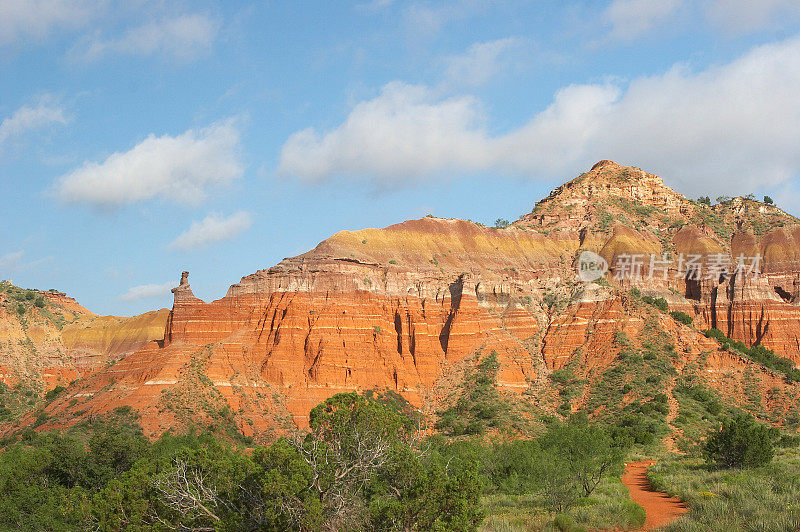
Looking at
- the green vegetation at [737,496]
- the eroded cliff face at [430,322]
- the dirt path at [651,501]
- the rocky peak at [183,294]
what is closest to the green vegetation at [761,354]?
the eroded cliff face at [430,322]

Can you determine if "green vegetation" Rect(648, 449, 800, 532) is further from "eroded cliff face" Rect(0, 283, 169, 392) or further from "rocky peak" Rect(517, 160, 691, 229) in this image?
"eroded cliff face" Rect(0, 283, 169, 392)

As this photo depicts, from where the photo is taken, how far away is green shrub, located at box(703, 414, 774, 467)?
159 ft

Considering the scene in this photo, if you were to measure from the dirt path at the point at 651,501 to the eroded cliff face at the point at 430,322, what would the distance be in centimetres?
2840

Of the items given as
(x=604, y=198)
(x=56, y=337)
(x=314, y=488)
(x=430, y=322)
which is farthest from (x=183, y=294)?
(x=604, y=198)

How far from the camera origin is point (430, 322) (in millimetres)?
90625

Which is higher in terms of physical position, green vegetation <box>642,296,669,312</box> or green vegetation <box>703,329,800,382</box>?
green vegetation <box>642,296,669,312</box>

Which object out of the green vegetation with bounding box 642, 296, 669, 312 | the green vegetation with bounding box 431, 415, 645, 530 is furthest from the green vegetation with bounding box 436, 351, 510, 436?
the green vegetation with bounding box 642, 296, 669, 312

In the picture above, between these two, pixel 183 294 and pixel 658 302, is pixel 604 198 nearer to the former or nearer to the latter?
pixel 658 302

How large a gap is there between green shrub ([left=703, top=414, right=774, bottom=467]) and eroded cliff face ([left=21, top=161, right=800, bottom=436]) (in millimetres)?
29238

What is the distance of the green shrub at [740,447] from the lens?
159 ft

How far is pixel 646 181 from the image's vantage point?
417 feet

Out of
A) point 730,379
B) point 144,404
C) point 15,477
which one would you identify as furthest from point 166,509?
point 730,379

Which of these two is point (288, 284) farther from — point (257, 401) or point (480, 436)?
point (480, 436)

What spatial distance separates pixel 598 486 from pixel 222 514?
26.3 m
